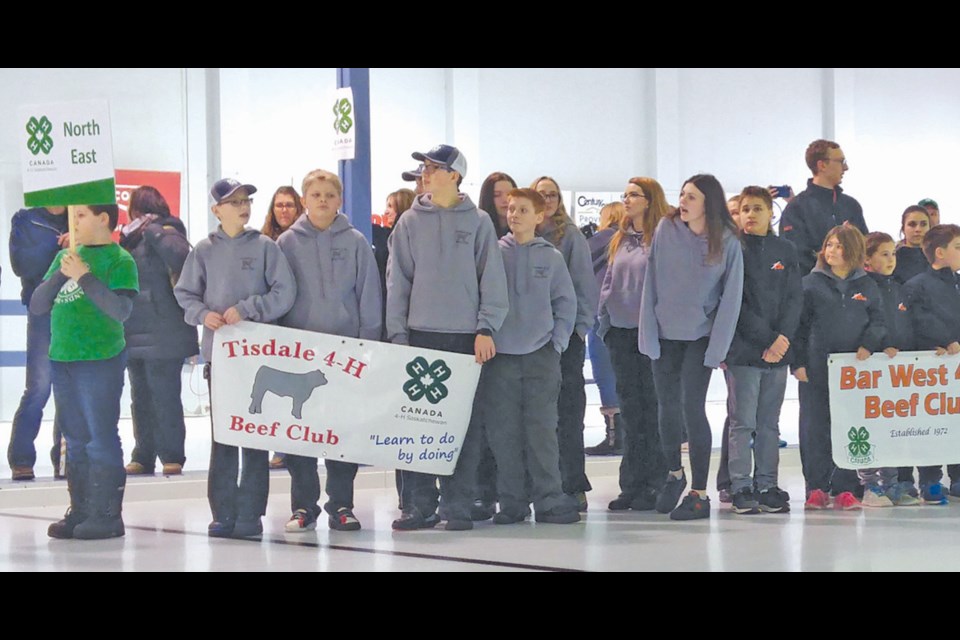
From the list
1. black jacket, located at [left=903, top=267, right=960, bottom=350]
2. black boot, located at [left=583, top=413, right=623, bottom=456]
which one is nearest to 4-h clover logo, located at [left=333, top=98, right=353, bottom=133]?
black boot, located at [left=583, top=413, right=623, bottom=456]

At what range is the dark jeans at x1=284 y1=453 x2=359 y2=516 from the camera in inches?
220

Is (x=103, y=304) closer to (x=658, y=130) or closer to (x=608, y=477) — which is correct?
(x=608, y=477)

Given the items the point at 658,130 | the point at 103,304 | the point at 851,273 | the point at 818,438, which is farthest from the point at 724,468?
the point at 658,130

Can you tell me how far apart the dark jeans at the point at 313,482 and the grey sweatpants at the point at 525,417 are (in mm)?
661

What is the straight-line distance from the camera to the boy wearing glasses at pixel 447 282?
217 inches

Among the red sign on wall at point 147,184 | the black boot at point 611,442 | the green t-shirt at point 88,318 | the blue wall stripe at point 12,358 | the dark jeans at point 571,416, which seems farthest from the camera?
the red sign on wall at point 147,184

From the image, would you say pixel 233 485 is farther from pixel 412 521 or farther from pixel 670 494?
pixel 670 494

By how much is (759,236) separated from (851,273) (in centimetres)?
50

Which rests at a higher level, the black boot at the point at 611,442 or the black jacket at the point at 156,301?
the black jacket at the point at 156,301

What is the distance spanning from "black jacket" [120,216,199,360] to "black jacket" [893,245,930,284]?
383 cm

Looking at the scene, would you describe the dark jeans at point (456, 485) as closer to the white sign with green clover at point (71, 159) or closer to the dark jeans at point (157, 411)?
the white sign with green clover at point (71, 159)

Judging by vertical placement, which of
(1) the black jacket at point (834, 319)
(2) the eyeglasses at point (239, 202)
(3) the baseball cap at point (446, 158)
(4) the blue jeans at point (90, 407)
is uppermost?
(3) the baseball cap at point (446, 158)

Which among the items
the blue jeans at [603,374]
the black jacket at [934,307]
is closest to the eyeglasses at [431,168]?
the black jacket at [934,307]

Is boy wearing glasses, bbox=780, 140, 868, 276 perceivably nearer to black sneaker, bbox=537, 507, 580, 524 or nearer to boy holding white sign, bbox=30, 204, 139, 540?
black sneaker, bbox=537, 507, 580, 524
